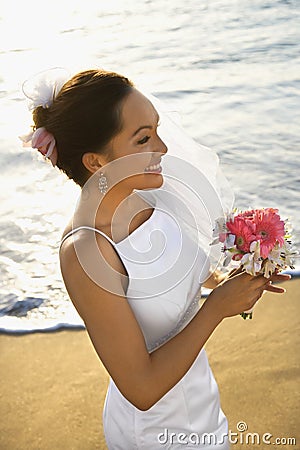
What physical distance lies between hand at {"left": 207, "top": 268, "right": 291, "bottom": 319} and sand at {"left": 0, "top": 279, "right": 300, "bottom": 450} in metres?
1.38

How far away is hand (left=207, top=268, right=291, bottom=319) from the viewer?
2.31 meters

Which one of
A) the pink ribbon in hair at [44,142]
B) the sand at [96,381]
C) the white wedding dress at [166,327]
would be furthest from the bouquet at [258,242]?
the sand at [96,381]

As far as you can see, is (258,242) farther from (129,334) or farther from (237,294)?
(129,334)

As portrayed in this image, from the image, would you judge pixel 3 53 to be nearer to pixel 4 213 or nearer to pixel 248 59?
pixel 248 59

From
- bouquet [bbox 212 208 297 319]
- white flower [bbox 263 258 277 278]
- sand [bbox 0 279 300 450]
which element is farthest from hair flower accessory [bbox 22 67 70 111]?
sand [bbox 0 279 300 450]

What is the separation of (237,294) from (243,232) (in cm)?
19

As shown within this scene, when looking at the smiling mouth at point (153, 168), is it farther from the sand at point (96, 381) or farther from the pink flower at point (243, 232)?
the sand at point (96, 381)

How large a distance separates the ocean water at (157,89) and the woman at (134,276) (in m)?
0.23

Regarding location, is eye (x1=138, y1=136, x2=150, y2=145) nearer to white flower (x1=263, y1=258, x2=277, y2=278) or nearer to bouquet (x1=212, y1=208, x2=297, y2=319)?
bouquet (x1=212, y1=208, x2=297, y2=319)

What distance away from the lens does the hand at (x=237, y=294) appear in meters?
2.31

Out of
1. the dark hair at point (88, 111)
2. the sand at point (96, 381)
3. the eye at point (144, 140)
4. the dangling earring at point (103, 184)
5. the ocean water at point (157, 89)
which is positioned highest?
the dark hair at point (88, 111)

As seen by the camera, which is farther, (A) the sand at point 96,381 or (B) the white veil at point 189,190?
(A) the sand at point 96,381

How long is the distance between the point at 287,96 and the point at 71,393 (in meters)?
5.07

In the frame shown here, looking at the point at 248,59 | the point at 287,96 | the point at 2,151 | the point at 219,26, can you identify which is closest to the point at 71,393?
the point at 2,151
